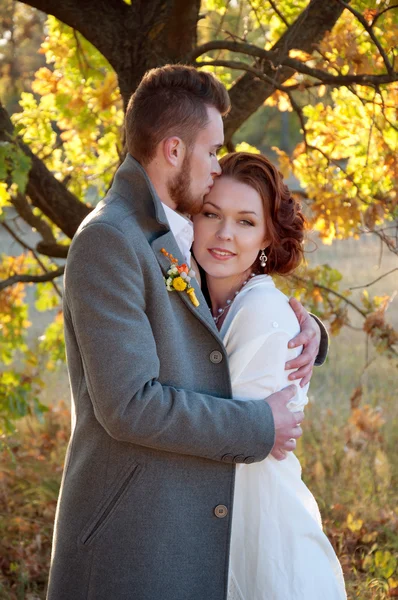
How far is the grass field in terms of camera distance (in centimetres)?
455

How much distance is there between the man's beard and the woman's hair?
261mm

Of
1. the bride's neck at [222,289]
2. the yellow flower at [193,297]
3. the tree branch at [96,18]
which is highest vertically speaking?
the tree branch at [96,18]

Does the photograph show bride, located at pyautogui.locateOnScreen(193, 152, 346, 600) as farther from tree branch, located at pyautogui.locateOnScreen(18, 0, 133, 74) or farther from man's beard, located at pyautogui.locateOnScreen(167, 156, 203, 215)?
tree branch, located at pyautogui.locateOnScreen(18, 0, 133, 74)

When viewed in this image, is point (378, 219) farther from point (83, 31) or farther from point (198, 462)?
point (198, 462)

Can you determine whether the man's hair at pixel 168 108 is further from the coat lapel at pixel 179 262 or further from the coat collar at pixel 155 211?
the coat lapel at pixel 179 262

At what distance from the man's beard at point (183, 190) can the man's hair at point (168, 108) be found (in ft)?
0.25

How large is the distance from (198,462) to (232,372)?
0.97 feet

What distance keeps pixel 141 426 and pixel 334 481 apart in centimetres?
368

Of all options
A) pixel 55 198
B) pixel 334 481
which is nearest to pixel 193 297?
pixel 55 198

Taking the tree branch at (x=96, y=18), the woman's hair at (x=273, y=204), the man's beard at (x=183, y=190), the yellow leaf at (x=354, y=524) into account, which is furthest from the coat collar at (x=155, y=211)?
the yellow leaf at (x=354, y=524)

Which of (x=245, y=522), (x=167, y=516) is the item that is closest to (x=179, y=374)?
(x=167, y=516)

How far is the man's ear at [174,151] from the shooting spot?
8.37ft

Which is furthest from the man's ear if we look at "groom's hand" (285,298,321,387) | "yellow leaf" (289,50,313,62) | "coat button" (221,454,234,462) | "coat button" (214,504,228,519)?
"yellow leaf" (289,50,313,62)

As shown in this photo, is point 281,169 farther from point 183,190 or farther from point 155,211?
point 155,211
